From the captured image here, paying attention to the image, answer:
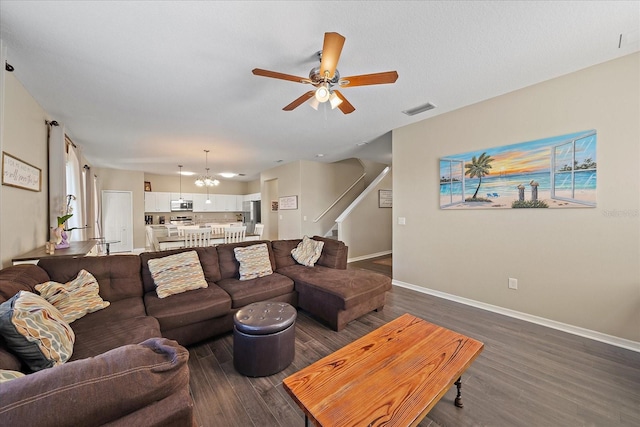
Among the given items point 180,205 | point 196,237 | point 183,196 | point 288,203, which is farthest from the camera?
point 183,196

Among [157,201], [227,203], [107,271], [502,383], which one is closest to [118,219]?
[157,201]

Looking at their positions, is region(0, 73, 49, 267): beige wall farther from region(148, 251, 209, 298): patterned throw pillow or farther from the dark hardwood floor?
the dark hardwood floor

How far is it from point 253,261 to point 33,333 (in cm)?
196

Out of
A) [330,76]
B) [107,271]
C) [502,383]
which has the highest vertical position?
[330,76]

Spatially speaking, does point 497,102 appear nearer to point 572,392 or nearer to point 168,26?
point 572,392

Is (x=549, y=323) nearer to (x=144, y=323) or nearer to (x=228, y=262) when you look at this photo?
(x=228, y=262)

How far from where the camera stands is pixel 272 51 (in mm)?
2047

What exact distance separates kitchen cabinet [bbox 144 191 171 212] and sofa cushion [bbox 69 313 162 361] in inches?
275

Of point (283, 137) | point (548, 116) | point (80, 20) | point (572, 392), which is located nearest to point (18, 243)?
point (80, 20)

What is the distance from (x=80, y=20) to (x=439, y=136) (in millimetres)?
3875

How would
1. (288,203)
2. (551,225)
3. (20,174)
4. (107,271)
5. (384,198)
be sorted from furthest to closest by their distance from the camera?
(288,203), (384,198), (551,225), (20,174), (107,271)

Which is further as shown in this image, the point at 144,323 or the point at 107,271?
the point at 107,271

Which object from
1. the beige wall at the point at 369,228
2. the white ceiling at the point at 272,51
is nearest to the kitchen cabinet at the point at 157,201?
the white ceiling at the point at 272,51

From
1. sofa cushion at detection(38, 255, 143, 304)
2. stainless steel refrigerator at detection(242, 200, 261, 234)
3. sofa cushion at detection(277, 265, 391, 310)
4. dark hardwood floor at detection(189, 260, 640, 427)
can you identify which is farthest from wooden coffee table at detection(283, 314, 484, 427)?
stainless steel refrigerator at detection(242, 200, 261, 234)
